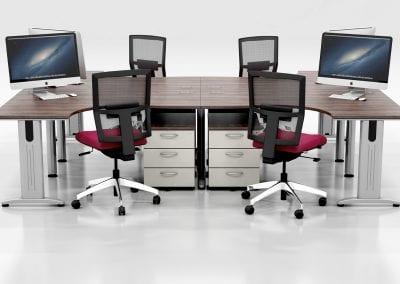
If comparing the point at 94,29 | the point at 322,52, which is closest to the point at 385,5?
the point at 94,29

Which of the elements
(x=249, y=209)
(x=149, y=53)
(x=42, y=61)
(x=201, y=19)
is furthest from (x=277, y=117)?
(x=201, y=19)

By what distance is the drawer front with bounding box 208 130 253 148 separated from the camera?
8070 millimetres

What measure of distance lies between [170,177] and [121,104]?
934 mm

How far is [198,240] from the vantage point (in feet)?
22.9

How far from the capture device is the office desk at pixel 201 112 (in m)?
7.61

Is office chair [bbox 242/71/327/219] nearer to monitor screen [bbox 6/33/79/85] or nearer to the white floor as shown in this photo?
the white floor

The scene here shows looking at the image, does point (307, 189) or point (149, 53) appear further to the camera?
point (149, 53)

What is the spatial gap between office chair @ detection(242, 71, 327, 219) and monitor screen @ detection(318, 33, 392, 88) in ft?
3.36

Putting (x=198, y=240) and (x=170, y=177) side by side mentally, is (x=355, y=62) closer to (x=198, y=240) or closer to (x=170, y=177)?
(x=170, y=177)

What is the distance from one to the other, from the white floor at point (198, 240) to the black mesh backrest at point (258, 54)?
6.09ft

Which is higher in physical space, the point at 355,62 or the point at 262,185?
the point at 355,62

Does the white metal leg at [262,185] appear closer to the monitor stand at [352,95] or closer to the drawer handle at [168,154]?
the drawer handle at [168,154]

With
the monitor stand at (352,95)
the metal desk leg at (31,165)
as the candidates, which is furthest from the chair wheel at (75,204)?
the monitor stand at (352,95)

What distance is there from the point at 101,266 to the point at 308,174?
9.54ft
